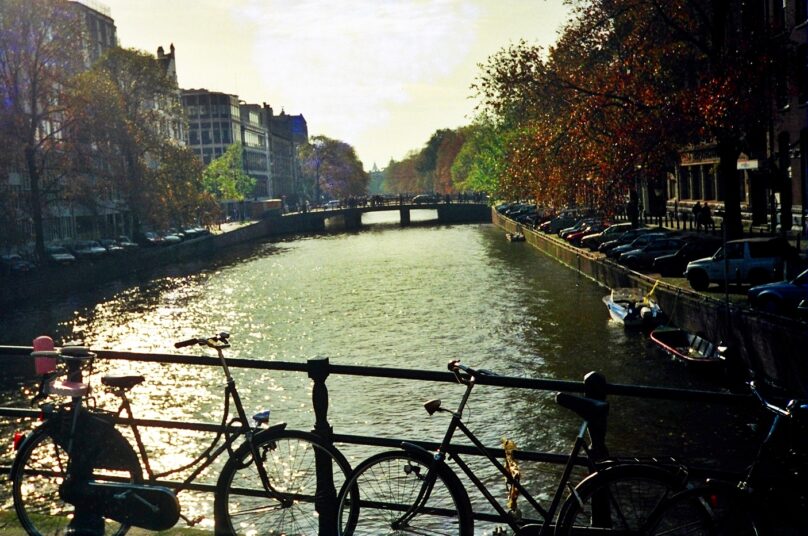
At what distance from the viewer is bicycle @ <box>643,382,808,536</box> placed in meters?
4.97

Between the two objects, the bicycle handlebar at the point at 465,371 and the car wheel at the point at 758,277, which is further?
the car wheel at the point at 758,277

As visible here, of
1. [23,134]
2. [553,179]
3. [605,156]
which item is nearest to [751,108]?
[605,156]

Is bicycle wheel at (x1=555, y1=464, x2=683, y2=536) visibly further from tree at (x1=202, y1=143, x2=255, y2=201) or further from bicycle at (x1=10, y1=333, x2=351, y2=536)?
tree at (x1=202, y1=143, x2=255, y2=201)

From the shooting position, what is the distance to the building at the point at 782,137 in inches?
1494

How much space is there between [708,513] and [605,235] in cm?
5199

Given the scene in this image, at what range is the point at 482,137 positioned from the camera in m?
135

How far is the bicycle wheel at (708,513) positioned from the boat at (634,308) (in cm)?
2932

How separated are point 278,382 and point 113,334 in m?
14.5

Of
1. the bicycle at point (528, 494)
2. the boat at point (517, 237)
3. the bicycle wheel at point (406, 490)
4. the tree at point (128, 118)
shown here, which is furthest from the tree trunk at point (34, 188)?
the bicycle wheel at point (406, 490)

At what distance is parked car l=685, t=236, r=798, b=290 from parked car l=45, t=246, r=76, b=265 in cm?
4288

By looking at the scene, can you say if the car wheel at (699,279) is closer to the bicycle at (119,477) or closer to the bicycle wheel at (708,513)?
the bicycle at (119,477)

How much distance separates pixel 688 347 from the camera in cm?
2748

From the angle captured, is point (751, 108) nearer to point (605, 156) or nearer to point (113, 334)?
point (605, 156)

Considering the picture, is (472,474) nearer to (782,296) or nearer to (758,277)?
(782,296)
